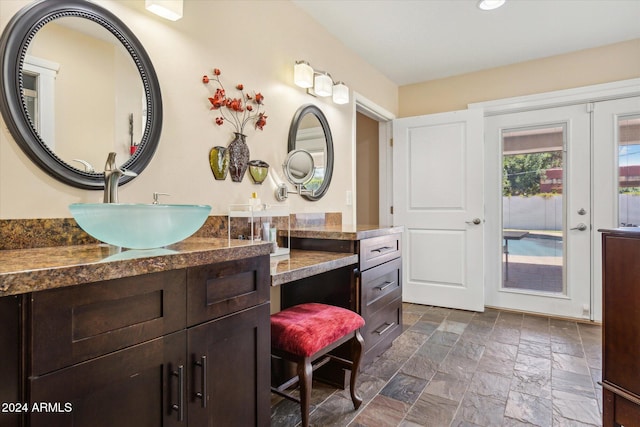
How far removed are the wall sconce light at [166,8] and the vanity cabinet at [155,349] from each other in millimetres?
1153

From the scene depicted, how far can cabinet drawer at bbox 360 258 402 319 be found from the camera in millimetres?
2008

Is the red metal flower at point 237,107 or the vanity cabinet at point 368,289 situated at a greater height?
the red metal flower at point 237,107

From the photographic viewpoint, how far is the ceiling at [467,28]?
2.41 metres

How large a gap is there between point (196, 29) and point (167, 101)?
17.0 inches

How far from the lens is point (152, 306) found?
0.91 metres

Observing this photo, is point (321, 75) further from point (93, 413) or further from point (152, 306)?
point (93, 413)

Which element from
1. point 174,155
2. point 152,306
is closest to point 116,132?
point 174,155

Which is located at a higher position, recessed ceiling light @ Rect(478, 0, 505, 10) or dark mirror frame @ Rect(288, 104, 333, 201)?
recessed ceiling light @ Rect(478, 0, 505, 10)

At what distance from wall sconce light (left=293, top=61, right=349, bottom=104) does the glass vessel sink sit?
1.57 metres

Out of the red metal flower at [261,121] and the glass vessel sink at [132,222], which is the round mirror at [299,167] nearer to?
the red metal flower at [261,121]

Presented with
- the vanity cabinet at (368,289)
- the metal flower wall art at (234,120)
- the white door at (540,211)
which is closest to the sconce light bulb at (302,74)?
the metal flower wall art at (234,120)

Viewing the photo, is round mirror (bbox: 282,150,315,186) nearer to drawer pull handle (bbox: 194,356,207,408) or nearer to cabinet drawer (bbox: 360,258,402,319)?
cabinet drawer (bbox: 360,258,402,319)

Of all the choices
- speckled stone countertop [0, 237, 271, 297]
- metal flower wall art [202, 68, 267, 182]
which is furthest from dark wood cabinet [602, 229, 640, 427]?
metal flower wall art [202, 68, 267, 182]

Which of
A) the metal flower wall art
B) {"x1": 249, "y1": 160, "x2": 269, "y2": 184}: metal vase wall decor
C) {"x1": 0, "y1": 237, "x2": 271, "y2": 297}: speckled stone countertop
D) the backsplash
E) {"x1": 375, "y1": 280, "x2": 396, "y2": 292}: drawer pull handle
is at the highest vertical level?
the metal flower wall art
